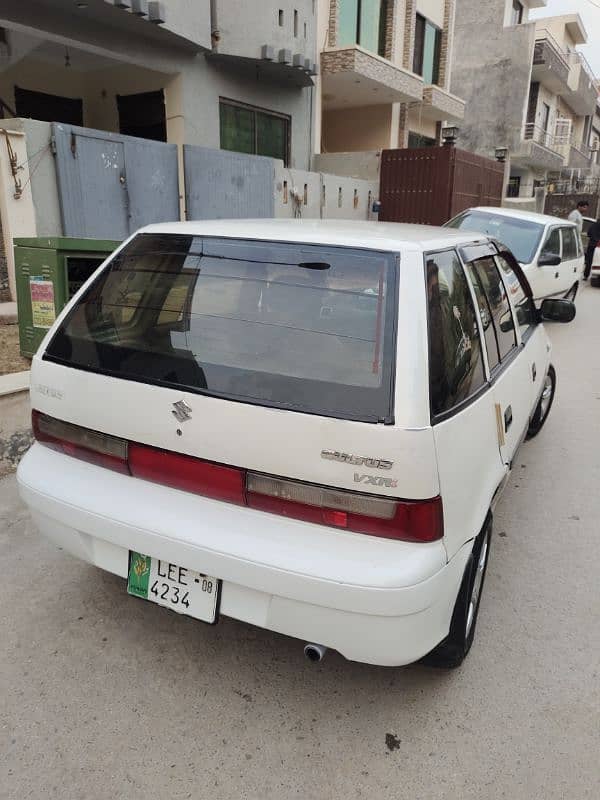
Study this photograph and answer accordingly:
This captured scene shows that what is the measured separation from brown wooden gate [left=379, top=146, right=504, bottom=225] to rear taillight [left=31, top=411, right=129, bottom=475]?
15160mm

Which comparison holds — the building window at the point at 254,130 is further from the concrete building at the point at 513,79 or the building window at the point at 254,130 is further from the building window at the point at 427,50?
the concrete building at the point at 513,79

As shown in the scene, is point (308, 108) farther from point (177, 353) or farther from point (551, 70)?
point (551, 70)

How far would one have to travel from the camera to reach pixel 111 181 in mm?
8898

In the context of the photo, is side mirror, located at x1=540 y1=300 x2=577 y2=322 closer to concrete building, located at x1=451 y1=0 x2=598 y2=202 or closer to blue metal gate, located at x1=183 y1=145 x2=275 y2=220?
blue metal gate, located at x1=183 y1=145 x2=275 y2=220

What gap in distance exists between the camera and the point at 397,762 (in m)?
2.02

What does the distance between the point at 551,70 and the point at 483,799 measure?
32562 mm

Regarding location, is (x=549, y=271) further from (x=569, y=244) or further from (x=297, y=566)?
(x=297, y=566)

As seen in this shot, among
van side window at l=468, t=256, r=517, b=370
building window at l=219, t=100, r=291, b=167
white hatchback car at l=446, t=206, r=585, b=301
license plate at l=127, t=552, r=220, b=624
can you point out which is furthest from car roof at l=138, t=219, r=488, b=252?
building window at l=219, t=100, r=291, b=167

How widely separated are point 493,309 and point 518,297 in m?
0.97

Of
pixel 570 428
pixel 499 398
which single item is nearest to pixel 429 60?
pixel 570 428

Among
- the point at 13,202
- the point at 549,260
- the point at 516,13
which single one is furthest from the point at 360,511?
the point at 516,13

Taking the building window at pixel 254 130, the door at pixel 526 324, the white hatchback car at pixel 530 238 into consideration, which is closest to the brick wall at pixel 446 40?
the building window at pixel 254 130

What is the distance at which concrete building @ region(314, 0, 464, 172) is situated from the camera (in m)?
14.4

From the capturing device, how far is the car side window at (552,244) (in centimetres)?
963
